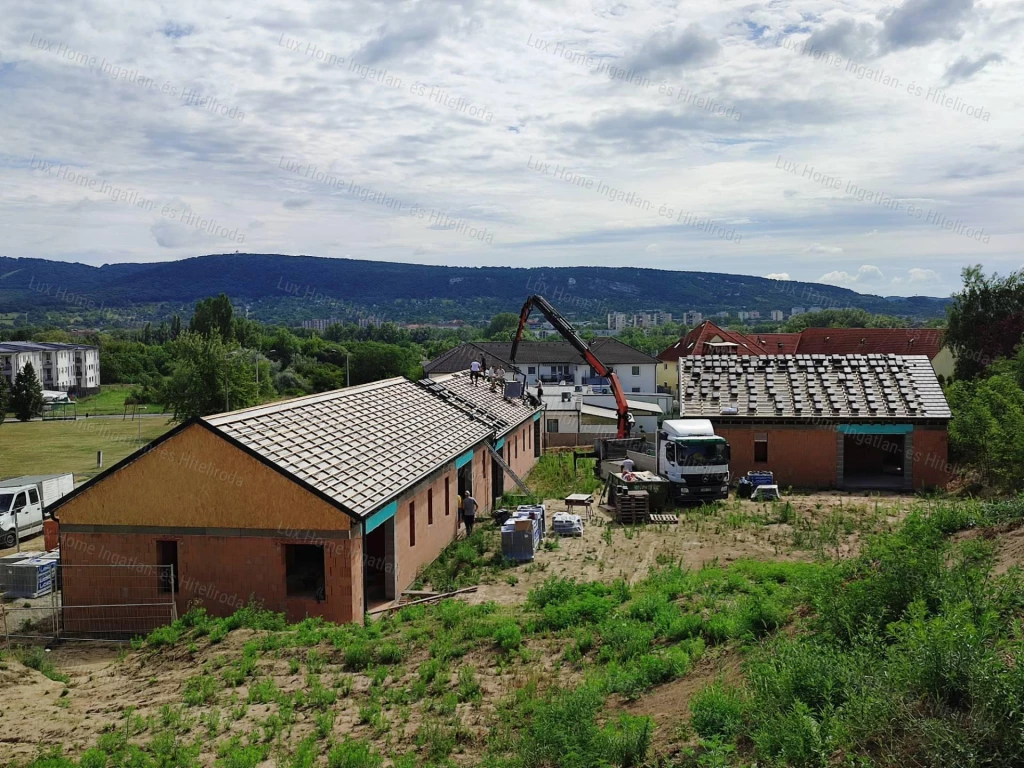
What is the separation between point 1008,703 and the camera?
632cm

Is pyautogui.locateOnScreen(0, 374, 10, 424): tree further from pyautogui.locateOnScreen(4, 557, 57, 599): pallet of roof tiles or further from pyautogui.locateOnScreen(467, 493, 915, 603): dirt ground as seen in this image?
pyautogui.locateOnScreen(467, 493, 915, 603): dirt ground

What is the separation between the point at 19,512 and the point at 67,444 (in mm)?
32345

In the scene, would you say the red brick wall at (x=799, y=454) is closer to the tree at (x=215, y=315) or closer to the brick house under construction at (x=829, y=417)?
the brick house under construction at (x=829, y=417)

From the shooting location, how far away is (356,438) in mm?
19266

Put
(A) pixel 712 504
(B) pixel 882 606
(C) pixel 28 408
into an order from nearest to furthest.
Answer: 1. (B) pixel 882 606
2. (A) pixel 712 504
3. (C) pixel 28 408

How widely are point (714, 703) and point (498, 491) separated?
21.3 meters

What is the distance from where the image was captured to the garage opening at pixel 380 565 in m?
17.2

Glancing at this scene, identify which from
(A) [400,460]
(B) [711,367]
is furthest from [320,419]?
(B) [711,367]

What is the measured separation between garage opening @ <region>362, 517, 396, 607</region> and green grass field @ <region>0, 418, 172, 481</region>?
25.4 meters

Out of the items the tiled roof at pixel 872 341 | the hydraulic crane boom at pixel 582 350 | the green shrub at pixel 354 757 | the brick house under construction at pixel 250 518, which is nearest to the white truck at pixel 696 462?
the hydraulic crane boom at pixel 582 350

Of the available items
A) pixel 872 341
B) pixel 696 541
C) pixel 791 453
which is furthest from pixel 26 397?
pixel 872 341

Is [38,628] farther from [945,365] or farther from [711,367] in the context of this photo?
[945,365]

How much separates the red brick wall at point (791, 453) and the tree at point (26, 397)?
68.9 m

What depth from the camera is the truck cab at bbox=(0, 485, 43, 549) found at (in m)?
24.5
